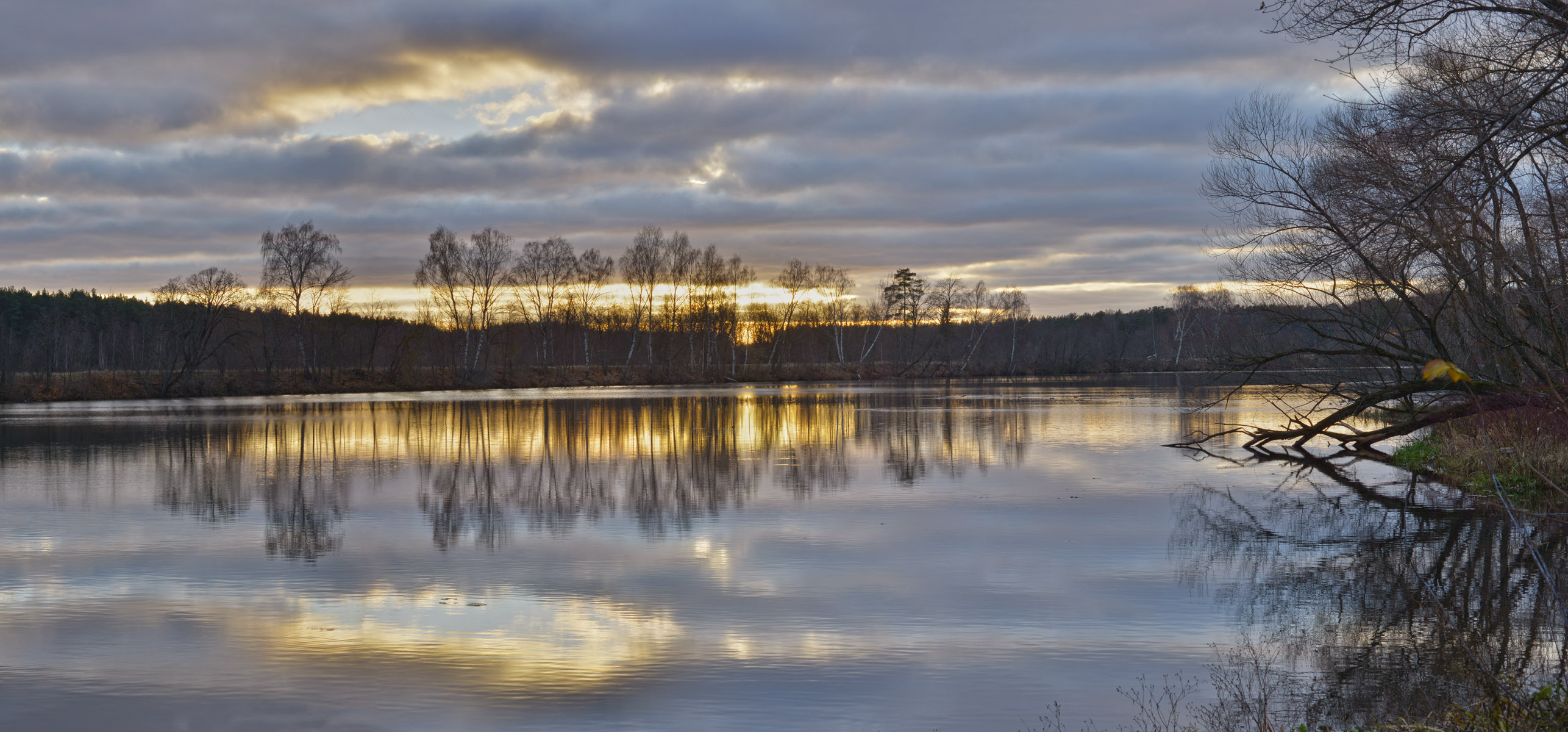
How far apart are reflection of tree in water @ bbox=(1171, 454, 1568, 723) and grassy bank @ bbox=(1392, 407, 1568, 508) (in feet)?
2.71

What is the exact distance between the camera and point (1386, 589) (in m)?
9.35

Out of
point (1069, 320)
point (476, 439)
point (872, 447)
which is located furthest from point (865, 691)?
point (1069, 320)

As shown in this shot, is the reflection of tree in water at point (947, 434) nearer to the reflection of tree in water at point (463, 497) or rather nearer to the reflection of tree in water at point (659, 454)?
the reflection of tree in water at point (659, 454)

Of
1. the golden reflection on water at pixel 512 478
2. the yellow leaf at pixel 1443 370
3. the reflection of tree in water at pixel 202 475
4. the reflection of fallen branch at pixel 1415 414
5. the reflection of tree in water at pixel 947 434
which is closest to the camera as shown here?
the yellow leaf at pixel 1443 370

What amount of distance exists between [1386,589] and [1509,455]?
315 inches

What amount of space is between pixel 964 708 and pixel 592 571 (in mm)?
4935

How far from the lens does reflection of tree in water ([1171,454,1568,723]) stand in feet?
22.1

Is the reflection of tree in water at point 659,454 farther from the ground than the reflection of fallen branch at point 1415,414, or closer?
closer

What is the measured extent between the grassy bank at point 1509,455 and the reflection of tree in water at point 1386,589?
32.5 inches

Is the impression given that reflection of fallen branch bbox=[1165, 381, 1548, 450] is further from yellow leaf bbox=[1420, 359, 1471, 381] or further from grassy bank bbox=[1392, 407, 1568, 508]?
yellow leaf bbox=[1420, 359, 1471, 381]

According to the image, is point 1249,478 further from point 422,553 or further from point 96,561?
point 96,561

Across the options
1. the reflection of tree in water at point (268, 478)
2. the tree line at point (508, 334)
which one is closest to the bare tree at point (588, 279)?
the tree line at point (508, 334)

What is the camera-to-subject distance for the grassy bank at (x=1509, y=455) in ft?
47.4

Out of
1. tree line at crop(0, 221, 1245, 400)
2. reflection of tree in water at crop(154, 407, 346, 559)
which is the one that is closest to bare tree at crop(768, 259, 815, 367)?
tree line at crop(0, 221, 1245, 400)
